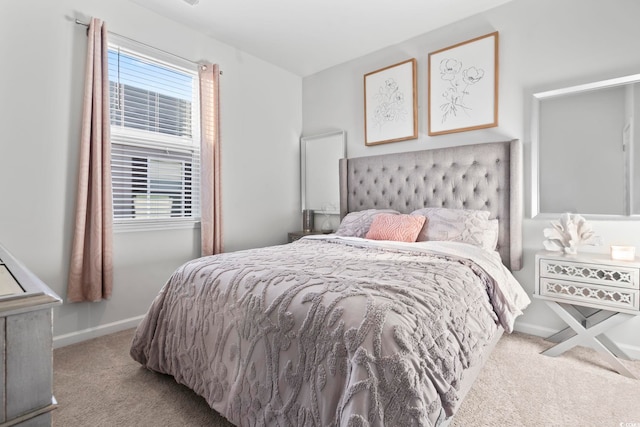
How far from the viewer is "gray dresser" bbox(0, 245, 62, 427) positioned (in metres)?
0.57

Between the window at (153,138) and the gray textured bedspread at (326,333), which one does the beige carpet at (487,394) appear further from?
the window at (153,138)

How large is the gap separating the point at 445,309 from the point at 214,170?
2496 millimetres

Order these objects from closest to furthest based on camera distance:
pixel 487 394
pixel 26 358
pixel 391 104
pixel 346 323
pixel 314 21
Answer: pixel 26 358, pixel 346 323, pixel 487 394, pixel 314 21, pixel 391 104

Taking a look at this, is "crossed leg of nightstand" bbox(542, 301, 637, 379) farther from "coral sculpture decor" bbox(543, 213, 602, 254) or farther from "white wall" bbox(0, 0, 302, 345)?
"white wall" bbox(0, 0, 302, 345)

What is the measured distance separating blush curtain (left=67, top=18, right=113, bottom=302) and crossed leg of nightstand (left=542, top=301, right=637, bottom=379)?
324cm

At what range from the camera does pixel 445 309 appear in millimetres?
1222

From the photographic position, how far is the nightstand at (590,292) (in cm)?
185

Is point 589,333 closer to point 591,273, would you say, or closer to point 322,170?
point 591,273

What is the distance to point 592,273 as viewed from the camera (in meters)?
1.95

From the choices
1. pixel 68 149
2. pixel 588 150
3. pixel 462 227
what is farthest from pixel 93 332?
pixel 588 150

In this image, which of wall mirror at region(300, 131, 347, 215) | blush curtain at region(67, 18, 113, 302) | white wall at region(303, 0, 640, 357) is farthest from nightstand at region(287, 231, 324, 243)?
blush curtain at region(67, 18, 113, 302)

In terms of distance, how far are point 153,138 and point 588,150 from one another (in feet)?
11.3

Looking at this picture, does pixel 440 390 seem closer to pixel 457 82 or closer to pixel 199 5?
pixel 457 82

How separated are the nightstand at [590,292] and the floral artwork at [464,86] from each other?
127cm
